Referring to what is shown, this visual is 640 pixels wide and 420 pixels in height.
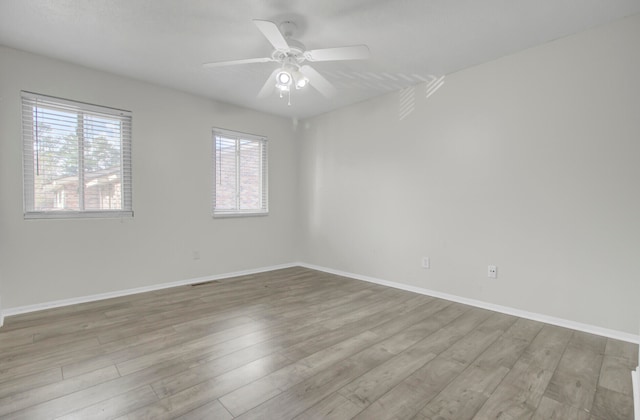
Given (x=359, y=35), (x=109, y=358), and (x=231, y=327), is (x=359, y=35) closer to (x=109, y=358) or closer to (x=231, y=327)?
(x=231, y=327)

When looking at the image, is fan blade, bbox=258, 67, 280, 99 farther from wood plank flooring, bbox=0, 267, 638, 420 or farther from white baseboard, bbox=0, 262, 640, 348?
white baseboard, bbox=0, 262, 640, 348

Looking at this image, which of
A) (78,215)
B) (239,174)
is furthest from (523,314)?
(78,215)

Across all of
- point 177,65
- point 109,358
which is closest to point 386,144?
point 177,65

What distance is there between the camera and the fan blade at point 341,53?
83.9 inches

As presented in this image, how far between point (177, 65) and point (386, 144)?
2.53 metres

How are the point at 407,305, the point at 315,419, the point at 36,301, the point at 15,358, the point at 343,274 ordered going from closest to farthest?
1. the point at 315,419
2. the point at 15,358
3. the point at 36,301
4. the point at 407,305
5. the point at 343,274

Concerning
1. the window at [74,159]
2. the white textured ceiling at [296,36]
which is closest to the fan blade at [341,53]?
the white textured ceiling at [296,36]

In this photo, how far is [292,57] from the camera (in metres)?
2.42

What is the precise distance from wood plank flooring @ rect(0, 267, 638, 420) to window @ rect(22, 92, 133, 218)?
1.05 m

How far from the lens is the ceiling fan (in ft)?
6.99

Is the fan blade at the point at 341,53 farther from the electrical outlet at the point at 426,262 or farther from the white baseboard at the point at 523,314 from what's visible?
the white baseboard at the point at 523,314

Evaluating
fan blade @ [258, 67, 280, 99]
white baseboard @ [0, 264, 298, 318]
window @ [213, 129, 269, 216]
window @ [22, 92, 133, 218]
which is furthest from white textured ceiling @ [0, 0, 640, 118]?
white baseboard @ [0, 264, 298, 318]

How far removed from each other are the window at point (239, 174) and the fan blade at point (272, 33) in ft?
7.56

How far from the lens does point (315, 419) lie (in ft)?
4.85
